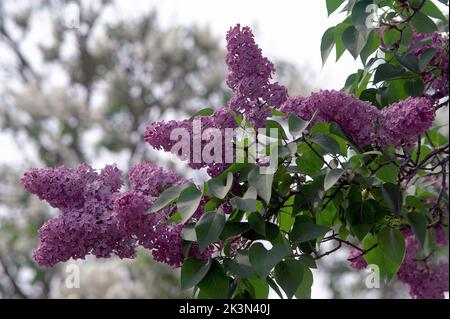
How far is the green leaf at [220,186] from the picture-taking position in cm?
81

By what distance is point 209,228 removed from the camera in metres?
0.80

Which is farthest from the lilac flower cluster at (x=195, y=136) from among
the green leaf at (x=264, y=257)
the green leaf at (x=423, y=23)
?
the green leaf at (x=423, y=23)

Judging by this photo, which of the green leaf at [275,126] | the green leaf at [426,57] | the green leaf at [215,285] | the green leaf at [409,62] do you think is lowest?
the green leaf at [215,285]

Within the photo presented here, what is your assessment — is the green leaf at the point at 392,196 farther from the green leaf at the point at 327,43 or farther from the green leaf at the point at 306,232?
the green leaf at the point at 327,43

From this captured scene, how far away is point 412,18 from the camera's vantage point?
106 cm

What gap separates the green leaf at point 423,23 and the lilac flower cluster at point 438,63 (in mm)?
13

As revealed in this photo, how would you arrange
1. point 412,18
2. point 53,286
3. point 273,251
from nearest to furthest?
point 273,251 → point 412,18 → point 53,286

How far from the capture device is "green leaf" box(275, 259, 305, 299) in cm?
85

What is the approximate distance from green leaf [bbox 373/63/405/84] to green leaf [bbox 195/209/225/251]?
32 centimetres

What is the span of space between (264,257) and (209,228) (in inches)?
2.6
